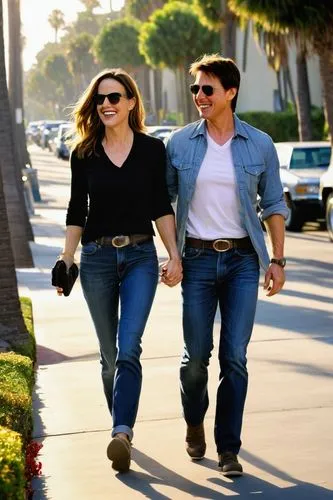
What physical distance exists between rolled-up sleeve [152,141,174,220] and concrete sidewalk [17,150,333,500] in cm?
123

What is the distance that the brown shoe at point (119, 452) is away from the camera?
21.6 ft

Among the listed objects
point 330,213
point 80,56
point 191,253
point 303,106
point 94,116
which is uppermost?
point 94,116

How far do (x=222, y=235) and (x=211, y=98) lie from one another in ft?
2.09

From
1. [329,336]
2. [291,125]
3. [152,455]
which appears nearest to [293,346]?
A: [329,336]

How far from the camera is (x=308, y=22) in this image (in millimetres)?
29812

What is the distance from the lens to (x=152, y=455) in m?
7.25

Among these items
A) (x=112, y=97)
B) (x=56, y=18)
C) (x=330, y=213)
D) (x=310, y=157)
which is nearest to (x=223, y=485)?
(x=112, y=97)

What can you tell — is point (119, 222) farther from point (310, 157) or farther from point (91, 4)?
point (91, 4)

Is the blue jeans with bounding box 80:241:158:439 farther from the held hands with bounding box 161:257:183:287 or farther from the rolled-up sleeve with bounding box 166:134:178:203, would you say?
the rolled-up sleeve with bounding box 166:134:178:203

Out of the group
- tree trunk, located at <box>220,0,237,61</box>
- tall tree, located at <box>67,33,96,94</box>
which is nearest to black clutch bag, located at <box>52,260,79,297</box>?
tree trunk, located at <box>220,0,237,61</box>

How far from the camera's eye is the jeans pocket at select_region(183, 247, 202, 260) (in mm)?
6758

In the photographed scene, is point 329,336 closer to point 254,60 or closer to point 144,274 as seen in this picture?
point 144,274

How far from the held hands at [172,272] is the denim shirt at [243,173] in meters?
0.12

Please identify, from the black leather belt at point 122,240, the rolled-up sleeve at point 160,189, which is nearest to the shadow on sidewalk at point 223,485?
the black leather belt at point 122,240
